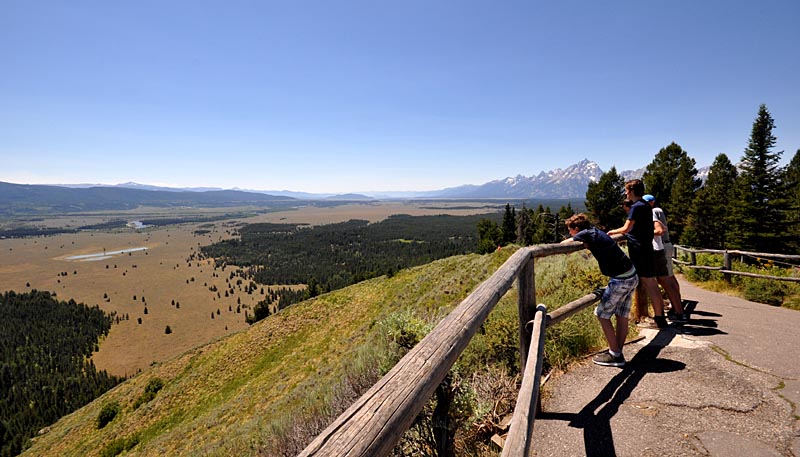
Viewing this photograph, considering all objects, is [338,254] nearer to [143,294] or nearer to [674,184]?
[143,294]

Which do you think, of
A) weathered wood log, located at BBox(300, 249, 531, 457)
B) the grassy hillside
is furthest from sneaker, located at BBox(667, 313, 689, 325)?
weathered wood log, located at BBox(300, 249, 531, 457)

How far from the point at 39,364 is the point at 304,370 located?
96721 mm

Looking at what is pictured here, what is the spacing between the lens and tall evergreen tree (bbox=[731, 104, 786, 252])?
29453 millimetres

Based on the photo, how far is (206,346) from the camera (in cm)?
3206

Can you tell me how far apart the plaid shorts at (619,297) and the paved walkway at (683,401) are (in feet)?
2.41

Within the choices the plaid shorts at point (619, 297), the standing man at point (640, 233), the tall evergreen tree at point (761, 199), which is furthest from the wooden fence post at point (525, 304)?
the tall evergreen tree at point (761, 199)

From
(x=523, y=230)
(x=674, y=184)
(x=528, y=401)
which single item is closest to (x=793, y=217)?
(x=674, y=184)

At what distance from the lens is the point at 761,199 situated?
1179 inches

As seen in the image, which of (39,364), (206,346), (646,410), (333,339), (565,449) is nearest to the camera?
(565,449)

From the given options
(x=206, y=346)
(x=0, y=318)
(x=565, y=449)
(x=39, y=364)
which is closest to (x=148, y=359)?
(x=39, y=364)

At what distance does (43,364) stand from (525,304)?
112m

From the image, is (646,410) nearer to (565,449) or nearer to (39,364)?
(565,449)

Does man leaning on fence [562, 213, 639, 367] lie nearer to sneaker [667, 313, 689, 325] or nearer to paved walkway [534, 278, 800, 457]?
paved walkway [534, 278, 800, 457]

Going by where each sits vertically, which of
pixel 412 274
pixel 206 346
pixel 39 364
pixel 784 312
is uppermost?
pixel 784 312
